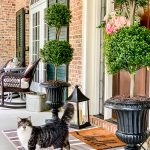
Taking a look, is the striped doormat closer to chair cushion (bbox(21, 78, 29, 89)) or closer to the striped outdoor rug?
the striped outdoor rug

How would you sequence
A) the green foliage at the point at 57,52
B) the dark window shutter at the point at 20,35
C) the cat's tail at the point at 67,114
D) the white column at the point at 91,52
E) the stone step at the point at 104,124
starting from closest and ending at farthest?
the cat's tail at the point at 67,114 < the stone step at the point at 104,124 < the green foliage at the point at 57,52 < the white column at the point at 91,52 < the dark window shutter at the point at 20,35

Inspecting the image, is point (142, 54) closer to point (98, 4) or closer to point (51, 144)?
point (51, 144)

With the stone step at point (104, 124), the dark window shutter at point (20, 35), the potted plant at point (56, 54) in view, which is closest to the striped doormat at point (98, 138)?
the stone step at point (104, 124)

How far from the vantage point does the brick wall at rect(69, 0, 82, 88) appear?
5215 millimetres

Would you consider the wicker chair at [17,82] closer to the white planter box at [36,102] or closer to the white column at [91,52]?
the white planter box at [36,102]

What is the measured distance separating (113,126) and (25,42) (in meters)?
5.07

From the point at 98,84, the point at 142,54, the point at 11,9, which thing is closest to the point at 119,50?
the point at 142,54

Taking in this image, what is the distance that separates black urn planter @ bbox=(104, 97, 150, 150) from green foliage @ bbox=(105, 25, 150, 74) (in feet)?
0.87

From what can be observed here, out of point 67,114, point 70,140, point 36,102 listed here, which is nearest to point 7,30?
point 36,102

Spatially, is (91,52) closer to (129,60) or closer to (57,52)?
(57,52)

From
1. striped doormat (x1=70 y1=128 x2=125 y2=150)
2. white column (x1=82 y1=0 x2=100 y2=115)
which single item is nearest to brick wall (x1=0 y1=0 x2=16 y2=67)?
white column (x1=82 y1=0 x2=100 y2=115)

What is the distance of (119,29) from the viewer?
258 centimetres

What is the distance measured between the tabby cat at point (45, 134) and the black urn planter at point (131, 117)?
98 cm

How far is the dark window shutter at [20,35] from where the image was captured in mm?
8656
